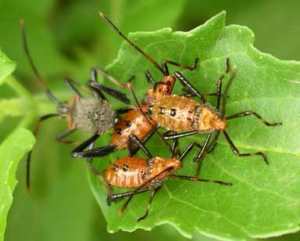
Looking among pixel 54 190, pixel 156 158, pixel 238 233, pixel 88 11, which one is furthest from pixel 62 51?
pixel 238 233

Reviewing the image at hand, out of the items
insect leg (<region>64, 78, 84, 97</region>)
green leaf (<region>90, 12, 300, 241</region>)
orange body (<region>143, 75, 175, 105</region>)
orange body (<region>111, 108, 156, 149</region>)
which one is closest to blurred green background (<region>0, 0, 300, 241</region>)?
insect leg (<region>64, 78, 84, 97</region>)

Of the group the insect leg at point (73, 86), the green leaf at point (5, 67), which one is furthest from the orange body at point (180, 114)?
the green leaf at point (5, 67)

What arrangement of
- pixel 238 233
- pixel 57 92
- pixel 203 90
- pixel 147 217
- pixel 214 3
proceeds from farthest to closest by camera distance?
1. pixel 214 3
2. pixel 57 92
3. pixel 203 90
4. pixel 147 217
5. pixel 238 233

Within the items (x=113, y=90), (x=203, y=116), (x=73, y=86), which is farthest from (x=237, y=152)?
(x=73, y=86)

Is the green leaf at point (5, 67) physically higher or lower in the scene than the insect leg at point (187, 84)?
higher

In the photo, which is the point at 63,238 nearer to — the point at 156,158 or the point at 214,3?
the point at 156,158

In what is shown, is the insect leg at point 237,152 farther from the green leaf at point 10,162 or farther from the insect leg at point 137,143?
the green leaf at point 10,162
